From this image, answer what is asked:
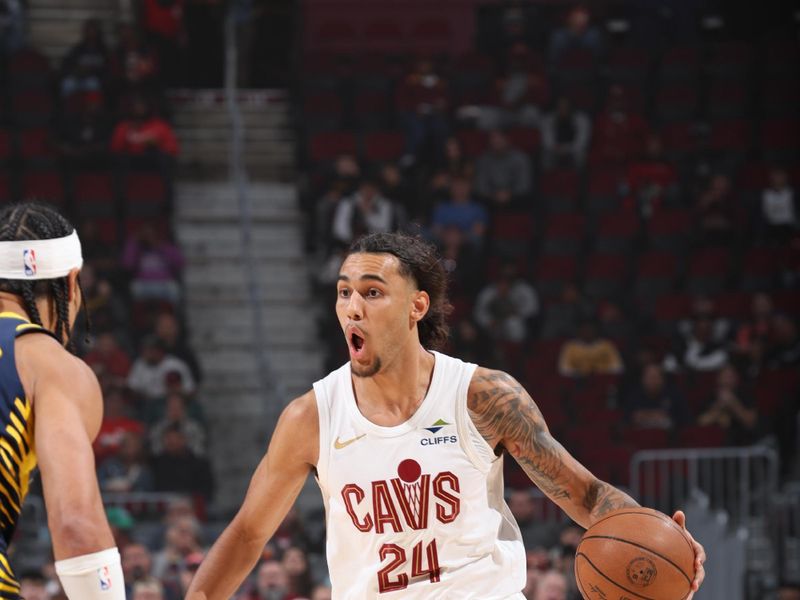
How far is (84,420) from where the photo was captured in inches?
132

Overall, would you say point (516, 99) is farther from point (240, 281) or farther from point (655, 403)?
point (655, 403)

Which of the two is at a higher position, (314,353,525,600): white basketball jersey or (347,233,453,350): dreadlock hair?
(347,233,453,350): dreadlock hair

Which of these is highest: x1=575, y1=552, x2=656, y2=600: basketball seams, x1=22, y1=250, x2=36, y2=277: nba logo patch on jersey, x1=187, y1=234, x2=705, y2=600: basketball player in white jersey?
x1=22, y1=250, x2=36, y2=277: nba logo patch on jersey

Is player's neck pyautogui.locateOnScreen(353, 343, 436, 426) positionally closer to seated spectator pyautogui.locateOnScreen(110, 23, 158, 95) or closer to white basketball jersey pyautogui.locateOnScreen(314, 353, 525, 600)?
white basketball jersey pyautogui.locateOnScreen(314, 353, 525, 600)

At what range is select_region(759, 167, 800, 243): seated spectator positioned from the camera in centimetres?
1403

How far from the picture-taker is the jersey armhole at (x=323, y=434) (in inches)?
173

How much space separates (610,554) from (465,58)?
1201 centimetres

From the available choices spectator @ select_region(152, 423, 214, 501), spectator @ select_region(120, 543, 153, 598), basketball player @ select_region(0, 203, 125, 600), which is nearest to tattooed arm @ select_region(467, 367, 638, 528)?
basketball player @ select_region(0, 203, 125, 600)

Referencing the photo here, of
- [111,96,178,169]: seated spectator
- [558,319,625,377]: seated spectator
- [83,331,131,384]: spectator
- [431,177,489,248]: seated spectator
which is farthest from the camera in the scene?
[111,96,178,169]: seated spectator

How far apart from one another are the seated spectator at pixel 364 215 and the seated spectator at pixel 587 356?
80.3 inches

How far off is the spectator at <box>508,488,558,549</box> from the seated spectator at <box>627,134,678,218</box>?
4923mm

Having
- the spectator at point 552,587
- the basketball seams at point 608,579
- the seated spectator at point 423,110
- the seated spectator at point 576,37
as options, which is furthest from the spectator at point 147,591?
the seated spectator at point 576,37

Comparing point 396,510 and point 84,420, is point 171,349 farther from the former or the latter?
point 84,420

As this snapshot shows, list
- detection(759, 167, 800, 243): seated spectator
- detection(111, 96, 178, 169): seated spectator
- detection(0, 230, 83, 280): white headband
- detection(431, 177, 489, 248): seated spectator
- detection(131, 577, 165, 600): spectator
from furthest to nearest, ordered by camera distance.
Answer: detection(759, 167, 800, 243): seated spectator → detection(111, 96, 178, 169): seated spectator → detection(431, 177, 489, 248): seated spectator → detection(131, 577, 165, 600): spectator → detection(0, 230, 83, 280): white headband
